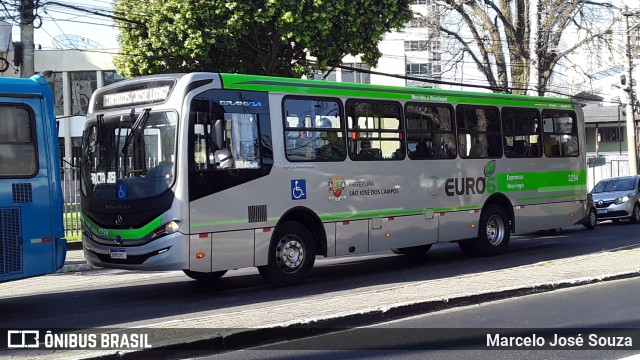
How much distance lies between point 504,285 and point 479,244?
496 cm

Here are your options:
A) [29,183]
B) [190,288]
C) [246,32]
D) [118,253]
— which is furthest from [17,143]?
[246,32]

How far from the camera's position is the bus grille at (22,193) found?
9.95 metres

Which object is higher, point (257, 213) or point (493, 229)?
point (257, 213)

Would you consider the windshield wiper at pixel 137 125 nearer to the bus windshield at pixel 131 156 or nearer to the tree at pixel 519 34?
the bus windshield at pixel 131 156

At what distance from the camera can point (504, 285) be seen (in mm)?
11023

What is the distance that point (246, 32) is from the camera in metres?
19.7

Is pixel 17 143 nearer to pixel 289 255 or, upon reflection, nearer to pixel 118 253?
pixel 118 253

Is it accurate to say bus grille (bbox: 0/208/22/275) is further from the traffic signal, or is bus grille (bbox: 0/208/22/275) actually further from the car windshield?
the car windshield

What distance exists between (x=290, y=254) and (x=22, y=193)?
424 cm

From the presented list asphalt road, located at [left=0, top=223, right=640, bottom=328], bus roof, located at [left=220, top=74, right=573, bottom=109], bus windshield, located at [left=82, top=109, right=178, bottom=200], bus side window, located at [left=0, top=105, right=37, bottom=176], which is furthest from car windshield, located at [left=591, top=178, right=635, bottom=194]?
bus side window, located at [left=0, top=105, right=37, bottom=176]

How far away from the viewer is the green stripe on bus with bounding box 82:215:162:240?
→ 10.7 metres

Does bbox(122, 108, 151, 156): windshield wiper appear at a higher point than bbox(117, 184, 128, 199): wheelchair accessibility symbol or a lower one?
higher

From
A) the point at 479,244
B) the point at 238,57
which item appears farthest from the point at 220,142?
the point at 238,57

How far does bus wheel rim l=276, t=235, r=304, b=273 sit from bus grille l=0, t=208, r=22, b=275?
12.9 feet
